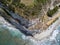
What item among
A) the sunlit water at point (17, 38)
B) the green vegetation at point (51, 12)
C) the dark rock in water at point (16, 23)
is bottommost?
the sunlit water at point (17, 38)

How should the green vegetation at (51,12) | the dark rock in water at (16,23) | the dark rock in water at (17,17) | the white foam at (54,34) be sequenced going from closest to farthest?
the white foam at (54,34) → the dark rock in water at (16,23) → the dark rock in water at (17,17) → the green vegetation at (51,12)

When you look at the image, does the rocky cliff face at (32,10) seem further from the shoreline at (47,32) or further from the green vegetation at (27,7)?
the shoreline at (47,32)

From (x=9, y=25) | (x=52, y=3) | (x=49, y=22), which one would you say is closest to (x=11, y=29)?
(x=9, y=25)

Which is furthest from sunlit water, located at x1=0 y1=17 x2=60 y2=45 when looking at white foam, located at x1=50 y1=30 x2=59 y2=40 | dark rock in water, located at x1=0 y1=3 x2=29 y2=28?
dark rock in water, located at x1=0 y1=3 x2=29 y2=28

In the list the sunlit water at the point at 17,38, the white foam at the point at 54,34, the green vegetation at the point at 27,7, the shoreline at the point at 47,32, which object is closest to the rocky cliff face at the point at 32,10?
the green vegetation at the point at 27,7

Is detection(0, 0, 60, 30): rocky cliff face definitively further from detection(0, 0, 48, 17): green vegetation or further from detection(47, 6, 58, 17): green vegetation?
detection(47, 6, 58, 17): green vegetation

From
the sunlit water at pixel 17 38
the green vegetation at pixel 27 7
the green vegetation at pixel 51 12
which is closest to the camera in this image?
the sunlit water at pixel 17 38

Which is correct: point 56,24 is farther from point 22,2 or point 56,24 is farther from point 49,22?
point 22,2

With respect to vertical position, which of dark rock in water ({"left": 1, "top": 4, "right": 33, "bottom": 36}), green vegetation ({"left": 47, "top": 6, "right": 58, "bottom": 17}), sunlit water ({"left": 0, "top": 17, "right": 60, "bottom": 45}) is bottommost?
sunlit water ({"left": 0, "top": 17, "right": 60, "bottom": 45})

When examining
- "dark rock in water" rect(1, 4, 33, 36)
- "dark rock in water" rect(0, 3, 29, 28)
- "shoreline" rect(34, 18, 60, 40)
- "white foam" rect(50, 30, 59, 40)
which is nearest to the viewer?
"shoreline" rect(34, 18, 60, 40)
